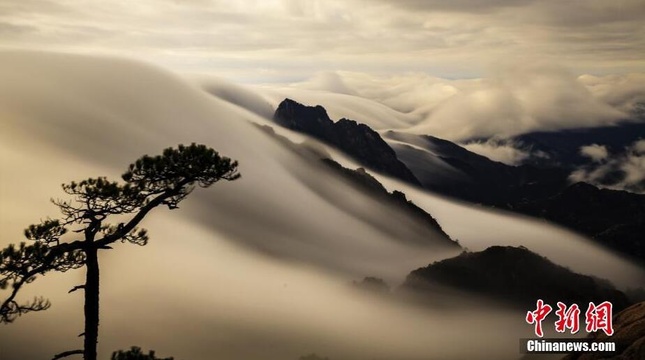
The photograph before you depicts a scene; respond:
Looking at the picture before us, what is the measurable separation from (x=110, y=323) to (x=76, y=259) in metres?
161

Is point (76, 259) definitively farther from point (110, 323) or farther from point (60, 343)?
point (110, 323)

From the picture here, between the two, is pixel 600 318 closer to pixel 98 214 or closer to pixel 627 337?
pixel 627 337

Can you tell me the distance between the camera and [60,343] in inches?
5162

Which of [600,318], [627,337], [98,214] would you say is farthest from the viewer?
[600,318]

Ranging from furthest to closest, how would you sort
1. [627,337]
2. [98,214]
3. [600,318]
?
1. [600,318]
2. [627,337]
3. [98,214]

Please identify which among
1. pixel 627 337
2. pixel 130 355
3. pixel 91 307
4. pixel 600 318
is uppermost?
pixel 600 318

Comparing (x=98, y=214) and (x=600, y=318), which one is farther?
(x=600, y=318)

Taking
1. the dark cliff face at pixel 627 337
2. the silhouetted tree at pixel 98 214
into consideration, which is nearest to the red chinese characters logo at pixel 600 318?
the dark cliff face at pixel 627 337

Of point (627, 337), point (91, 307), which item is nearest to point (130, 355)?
point (91, 307)

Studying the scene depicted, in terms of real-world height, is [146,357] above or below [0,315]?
below

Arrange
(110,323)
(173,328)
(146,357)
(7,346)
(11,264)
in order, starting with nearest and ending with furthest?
1. (11,264)
2. (146,357)
3. (7,346)
4. (110,323)
5. (173,328)

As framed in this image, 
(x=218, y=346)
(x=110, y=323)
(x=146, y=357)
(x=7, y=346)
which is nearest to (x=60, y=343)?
(x=7, y=346)

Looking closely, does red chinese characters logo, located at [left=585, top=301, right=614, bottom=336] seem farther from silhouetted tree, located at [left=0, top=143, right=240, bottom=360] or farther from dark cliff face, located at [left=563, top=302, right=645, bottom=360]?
silhouetted tree, located at [left=0, top=143, right=240, bottom=360]

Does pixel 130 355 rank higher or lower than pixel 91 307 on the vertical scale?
lower
